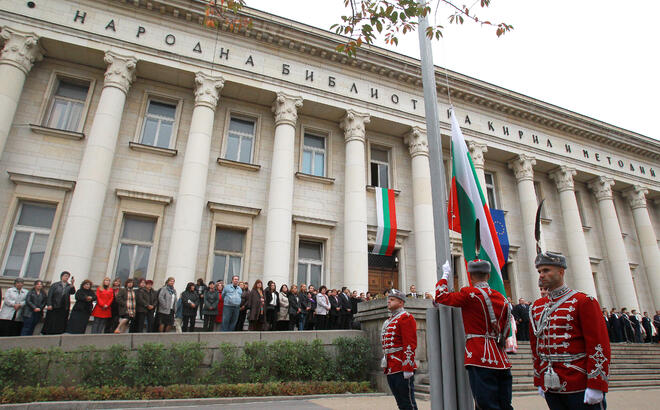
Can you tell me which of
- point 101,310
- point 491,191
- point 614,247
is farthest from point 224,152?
point 614,247

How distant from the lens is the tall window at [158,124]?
18250 mm

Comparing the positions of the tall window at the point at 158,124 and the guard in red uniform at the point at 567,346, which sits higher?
the tall window at the point at 158,124

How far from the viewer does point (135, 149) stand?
1747cm

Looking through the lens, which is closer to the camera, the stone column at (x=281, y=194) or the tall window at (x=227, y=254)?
the stone column at (x=281, y=194)

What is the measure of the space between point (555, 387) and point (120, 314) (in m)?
10.8

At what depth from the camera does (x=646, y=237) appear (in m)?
27.6

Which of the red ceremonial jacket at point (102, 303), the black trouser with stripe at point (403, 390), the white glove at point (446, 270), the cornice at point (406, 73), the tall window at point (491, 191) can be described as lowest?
the black trouser with stripe at point (403, 390)

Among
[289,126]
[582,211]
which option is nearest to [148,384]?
[289,126]

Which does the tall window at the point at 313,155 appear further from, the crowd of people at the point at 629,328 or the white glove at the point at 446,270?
the white glove at the point at 446,270

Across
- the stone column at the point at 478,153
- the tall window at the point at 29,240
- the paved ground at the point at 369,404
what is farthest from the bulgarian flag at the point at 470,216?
the stone column at the point at 478,153

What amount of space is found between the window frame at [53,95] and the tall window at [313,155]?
31.8ft

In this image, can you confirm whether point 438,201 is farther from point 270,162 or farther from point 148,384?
point 270,162

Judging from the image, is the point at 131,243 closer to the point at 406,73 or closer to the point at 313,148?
the point at 313,148

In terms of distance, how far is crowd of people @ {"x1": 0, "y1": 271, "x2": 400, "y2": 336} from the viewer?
11.1 meters
